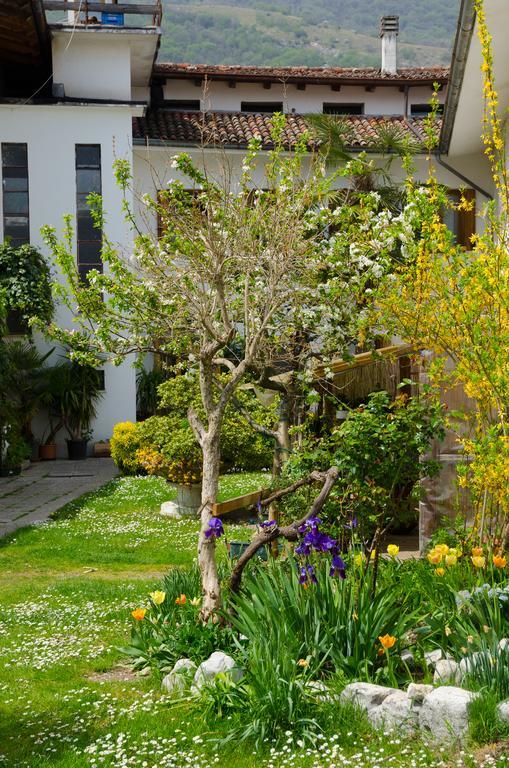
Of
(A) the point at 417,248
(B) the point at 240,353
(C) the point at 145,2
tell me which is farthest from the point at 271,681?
(C) the point at 145,2

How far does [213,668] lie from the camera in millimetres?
5625

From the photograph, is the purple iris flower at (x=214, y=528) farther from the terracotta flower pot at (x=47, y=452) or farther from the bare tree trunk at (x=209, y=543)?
the terracotta flower pot at (x=47, y=452)

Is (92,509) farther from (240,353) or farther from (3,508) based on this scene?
(240,353)

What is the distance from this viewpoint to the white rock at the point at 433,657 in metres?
5.48

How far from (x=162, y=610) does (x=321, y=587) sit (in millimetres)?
1430

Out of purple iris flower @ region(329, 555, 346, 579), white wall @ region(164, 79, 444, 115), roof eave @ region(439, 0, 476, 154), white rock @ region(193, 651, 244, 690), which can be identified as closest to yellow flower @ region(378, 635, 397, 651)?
purple iris flower @ region(329, 555, 346, 579)

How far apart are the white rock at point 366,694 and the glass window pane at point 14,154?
2052cm

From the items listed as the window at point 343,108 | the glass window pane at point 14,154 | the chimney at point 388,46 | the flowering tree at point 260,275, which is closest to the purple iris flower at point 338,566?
the flowering tree at point 260,275

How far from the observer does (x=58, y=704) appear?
5750 mm

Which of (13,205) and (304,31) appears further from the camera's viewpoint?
(304,31)

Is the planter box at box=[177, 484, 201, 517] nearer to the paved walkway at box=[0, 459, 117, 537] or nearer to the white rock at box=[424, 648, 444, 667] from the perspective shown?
the paved walkway at box=[0, 459, 117, 537]

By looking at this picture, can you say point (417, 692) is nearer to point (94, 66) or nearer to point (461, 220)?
point (461, 220)

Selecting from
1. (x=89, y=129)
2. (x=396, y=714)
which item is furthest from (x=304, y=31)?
(x=396, y=714)

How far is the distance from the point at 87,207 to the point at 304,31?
109 metres
